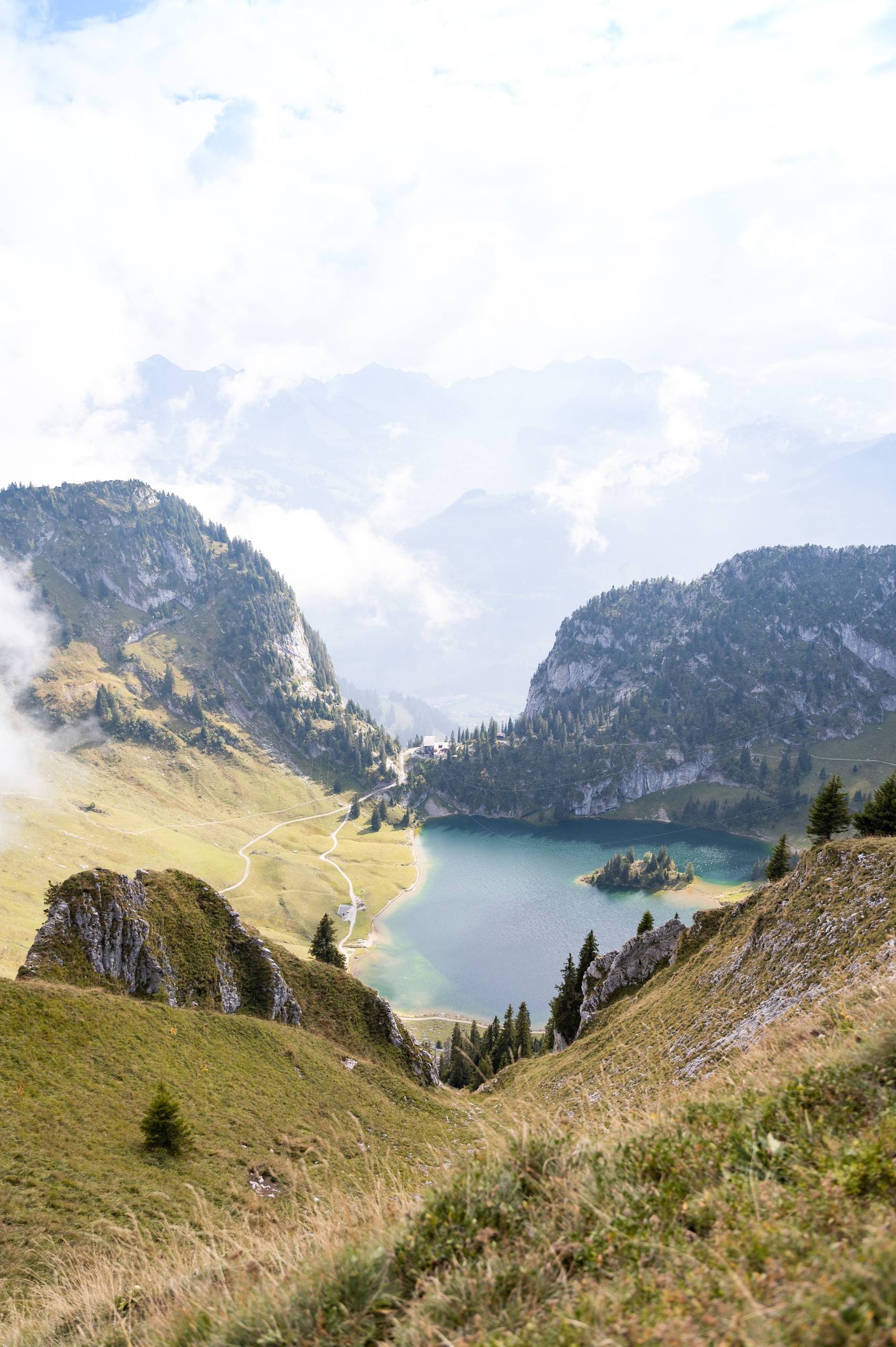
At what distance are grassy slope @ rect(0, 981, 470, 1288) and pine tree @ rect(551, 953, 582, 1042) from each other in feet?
91.4

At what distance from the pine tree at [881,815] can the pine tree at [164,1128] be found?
44.0 meters

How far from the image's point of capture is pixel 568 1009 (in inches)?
2628

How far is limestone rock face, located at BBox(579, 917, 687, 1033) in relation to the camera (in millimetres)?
50875

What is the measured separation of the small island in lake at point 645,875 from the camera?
188 m

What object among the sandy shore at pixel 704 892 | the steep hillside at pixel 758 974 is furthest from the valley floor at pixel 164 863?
the steep hillside at pixel 758 974

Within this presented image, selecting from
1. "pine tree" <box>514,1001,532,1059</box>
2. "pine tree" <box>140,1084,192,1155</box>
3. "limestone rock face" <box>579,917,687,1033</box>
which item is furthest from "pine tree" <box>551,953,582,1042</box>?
"pine tree" <box>140,1084,192,1155</box>

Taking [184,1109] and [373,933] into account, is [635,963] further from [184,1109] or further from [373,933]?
[373,933]

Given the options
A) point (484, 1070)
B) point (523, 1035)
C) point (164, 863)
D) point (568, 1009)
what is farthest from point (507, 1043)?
point (164, 863)

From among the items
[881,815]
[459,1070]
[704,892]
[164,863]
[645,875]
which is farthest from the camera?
[645,875]

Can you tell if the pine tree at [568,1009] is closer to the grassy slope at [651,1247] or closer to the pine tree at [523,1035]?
the pine tree at [523,1035]

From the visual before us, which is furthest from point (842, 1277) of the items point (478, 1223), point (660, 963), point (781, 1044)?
point (660, 963)

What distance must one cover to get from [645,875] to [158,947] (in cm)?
17918

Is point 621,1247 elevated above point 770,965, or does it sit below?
above

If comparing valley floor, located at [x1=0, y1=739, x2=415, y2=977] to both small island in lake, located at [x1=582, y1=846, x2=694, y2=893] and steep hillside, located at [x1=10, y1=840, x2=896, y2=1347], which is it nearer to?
small island in lake, located at [x1=582, y1=846, x2=694, y2=893]
